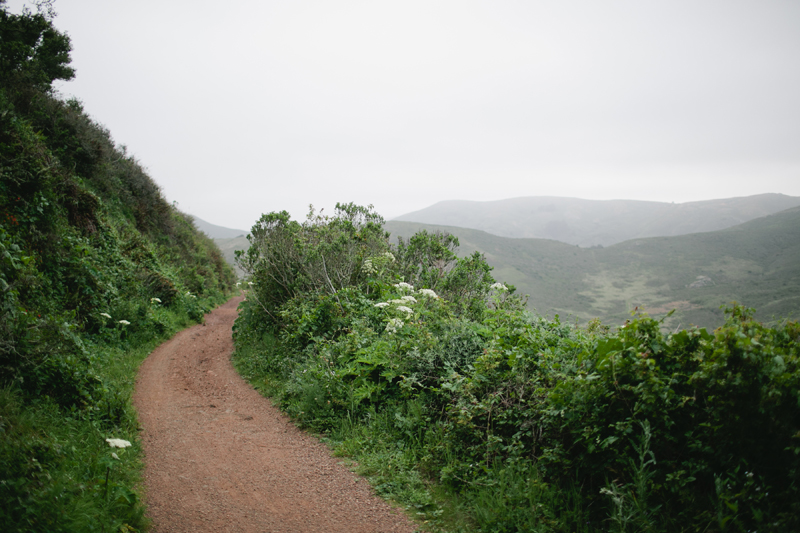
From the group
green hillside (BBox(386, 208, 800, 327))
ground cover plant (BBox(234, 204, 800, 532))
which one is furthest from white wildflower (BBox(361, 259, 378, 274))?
green hillside (BBox(386, 208, 800, 327))

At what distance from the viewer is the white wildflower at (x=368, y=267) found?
983 centimetres

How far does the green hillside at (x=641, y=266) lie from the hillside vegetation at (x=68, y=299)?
3958 cm

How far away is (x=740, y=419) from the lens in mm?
2773

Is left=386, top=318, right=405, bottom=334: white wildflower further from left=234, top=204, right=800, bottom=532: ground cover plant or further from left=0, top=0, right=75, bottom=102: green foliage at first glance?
left=0, top=0, right=75, bottom=102: green foliage

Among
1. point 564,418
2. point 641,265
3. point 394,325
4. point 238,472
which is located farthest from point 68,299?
point 641,265

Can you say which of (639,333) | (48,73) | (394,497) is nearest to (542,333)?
(639,333)


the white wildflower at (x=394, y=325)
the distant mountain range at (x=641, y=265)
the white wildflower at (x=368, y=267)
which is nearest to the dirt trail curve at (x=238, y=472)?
the white wildflower at (x=394, y=325)

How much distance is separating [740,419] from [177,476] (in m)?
5.51

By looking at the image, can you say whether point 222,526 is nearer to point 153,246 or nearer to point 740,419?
point 740,419

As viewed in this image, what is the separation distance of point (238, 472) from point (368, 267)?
595 cm

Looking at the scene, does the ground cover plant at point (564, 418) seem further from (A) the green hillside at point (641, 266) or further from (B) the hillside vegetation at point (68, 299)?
(A) the green hillside at point (641, 266)

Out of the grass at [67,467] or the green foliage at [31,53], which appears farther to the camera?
the green foliage at [31,53]

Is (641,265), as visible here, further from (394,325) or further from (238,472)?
(238,472)

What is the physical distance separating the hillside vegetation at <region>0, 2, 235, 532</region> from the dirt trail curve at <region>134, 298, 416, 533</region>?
1.28 feet
